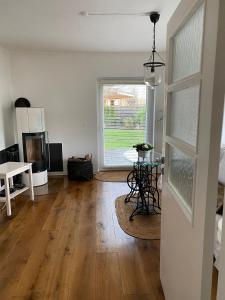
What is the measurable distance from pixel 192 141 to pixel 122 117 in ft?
12.8

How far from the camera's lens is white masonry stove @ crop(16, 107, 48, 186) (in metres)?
4.04

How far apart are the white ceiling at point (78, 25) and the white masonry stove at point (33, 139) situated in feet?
3.80

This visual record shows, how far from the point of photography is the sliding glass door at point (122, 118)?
498 centimetres

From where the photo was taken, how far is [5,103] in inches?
169

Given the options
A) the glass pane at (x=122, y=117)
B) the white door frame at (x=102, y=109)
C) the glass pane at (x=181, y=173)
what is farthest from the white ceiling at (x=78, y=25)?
the glass pane at (x=181, y=173)

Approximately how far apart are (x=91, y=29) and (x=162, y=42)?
135 cm

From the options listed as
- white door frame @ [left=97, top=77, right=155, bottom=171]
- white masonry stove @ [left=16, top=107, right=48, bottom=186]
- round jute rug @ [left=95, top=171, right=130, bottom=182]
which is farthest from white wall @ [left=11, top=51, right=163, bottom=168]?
round jute rug @ [left=95, top=171, right=130, bottom=182]

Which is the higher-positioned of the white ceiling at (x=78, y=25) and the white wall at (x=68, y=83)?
the white ceiling at (x=78, y=25)

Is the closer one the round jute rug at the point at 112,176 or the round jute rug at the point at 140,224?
the round jute rug at the point at 140,224

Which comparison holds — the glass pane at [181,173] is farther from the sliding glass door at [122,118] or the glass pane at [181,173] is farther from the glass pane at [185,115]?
the sliding glass door at [122,118]

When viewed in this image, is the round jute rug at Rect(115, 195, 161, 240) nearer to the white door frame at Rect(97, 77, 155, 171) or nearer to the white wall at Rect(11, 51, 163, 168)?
the white door frame at Rect(97, 77, 155, 171)

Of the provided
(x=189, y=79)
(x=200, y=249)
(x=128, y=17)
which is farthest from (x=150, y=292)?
(x=128, y=17)

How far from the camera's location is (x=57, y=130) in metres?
4.90

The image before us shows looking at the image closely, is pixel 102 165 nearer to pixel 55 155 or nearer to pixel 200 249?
pixel 55 155
